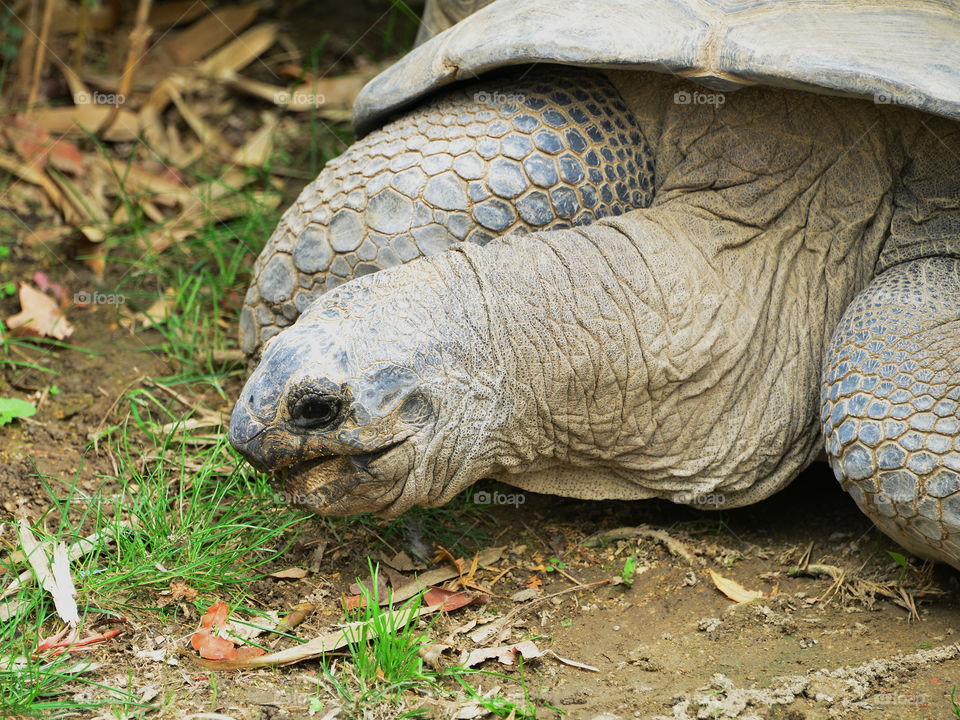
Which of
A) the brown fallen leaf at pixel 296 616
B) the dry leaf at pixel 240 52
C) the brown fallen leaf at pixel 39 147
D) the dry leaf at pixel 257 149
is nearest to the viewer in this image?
the brown fallen leaf at pixel 296 616

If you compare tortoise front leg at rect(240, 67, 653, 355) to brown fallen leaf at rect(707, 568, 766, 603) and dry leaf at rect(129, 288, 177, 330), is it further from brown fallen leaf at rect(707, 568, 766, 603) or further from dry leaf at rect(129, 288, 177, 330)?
brown fallen leaf at rect(707, 568, 766, 603)

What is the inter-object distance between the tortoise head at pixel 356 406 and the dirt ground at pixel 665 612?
1.43 feet

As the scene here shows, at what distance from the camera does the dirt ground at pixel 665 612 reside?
2762 millimetres

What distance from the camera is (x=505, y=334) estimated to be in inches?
121

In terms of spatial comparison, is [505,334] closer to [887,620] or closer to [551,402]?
[551,402]

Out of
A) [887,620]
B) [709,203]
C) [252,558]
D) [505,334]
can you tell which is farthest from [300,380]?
[887,620]

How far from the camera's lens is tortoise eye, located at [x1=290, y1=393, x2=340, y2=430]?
278cm

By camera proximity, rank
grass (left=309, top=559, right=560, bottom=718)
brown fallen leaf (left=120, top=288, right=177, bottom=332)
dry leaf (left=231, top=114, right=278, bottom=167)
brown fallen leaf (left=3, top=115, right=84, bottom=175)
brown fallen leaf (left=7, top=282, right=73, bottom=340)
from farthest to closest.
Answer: dry leaf (left=231, top=114, right=278, bottom=167)
brown fallen leaf (left=3, top=115, right=84, bottom=175)
brown fallen leaf (left=120, top=288, right=177, bottom=332)
brown fallen leaf (left=7, top=282, right=73, bottom=340)
grass (left=309, top=559, right=560, bottom=718)

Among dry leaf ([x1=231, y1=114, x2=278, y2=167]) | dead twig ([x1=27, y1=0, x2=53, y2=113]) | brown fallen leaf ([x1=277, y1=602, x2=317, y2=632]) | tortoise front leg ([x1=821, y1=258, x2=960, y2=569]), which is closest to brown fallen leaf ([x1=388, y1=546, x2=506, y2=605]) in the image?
brown fallen leaf ([x1=277, y1=602, x2=317, y2=632])

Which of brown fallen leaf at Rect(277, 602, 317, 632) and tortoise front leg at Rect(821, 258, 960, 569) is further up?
tortoise front leg at Rect(821, 258, 960, 569)

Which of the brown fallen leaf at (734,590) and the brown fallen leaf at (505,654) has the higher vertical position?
the brown fallen leaf at (505,654)

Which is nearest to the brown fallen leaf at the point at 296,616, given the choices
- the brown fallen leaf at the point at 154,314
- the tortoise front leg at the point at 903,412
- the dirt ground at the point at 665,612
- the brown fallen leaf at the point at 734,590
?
the dirt ground at the point at 665,612

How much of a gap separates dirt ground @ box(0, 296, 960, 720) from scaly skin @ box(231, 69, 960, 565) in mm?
226

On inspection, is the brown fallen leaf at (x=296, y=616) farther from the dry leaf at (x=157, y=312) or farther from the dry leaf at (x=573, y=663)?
the dry leaf at (x=157, y=312)
